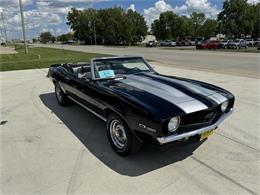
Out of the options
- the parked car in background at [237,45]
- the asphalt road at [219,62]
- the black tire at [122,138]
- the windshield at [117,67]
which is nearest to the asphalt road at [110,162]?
the black tire at [122,138]

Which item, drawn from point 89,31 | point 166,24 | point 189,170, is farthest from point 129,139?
point 89,31

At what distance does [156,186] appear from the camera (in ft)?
9.52

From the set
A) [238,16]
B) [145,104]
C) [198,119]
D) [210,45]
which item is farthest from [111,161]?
[238,16]

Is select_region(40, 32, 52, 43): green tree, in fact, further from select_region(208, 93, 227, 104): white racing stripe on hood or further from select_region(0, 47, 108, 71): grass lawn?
select_region(208, 93, 227, 104): white racing stripe on hood

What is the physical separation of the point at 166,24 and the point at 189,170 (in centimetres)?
7712

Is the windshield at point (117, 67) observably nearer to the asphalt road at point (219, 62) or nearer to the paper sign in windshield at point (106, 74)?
the paper sign in windshield at point (106, 74)

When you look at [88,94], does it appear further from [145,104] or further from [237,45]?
[237,45]

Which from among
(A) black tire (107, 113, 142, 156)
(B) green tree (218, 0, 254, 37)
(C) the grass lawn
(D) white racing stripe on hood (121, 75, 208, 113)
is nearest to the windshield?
(D) white racing stripe on hood (121, 75, 208, 113)

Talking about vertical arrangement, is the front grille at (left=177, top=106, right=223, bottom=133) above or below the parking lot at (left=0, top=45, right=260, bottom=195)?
above

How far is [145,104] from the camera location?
10.3ft

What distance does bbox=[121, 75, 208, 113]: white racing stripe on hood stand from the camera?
3177 mm

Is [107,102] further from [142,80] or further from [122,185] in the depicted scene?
[122,185]

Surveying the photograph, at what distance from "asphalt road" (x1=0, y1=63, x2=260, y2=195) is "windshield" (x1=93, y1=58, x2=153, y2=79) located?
3.53 feet

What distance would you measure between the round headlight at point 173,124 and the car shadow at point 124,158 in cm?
23
